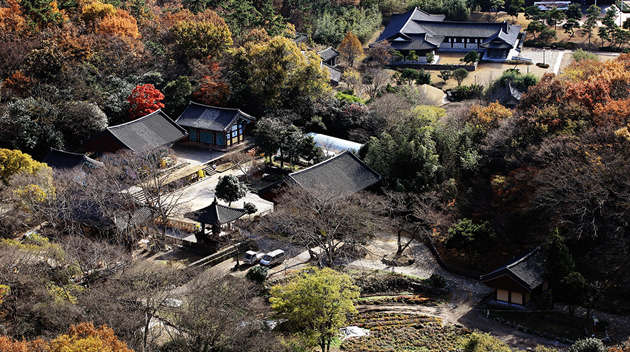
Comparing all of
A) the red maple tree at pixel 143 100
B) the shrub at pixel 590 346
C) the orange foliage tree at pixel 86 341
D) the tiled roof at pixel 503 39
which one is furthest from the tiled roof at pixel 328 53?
the orange foliage tree at pixel 86 341

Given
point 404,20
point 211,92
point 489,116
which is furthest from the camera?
point 404,20

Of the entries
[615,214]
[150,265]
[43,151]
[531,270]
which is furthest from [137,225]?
[615,214]

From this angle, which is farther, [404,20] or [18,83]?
[404,20]

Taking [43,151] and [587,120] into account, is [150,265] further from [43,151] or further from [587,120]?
[587,120]

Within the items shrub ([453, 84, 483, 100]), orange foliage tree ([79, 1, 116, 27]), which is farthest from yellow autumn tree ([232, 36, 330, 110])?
shrub ([453, 84, 483, 100])

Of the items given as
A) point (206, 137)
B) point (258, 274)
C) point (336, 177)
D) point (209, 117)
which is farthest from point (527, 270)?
point (209, 117)

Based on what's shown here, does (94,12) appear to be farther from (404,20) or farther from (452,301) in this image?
(452,301)

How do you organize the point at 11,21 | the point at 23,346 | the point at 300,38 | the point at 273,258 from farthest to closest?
the point at 300,38 < the point at 11,21 < the point at 273,258 < the point at 23,346

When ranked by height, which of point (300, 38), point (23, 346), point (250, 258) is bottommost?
point (250, 258)
